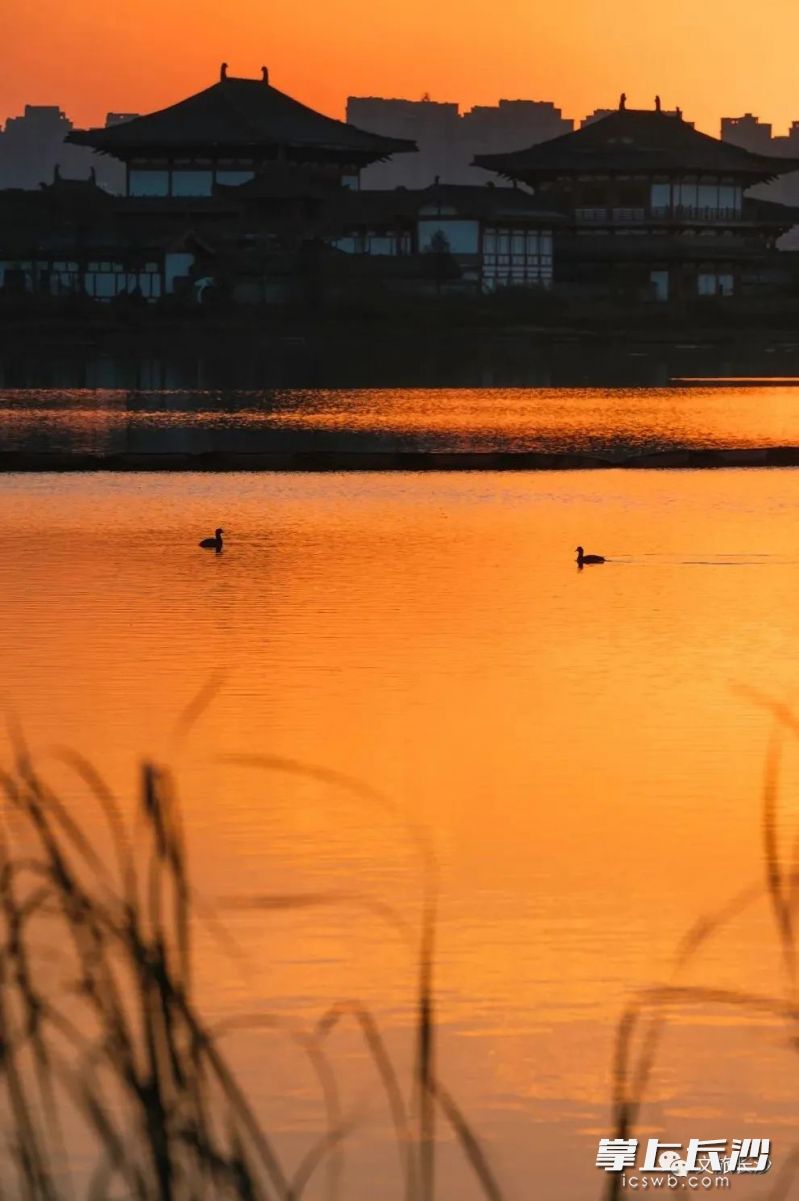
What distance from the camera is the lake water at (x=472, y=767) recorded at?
7285 millimetres

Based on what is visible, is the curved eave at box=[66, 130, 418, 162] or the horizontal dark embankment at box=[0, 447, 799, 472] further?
the curved eave at box=[66, 130, 418, 162]

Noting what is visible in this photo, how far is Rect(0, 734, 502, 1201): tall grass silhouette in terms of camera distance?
438 centimetres

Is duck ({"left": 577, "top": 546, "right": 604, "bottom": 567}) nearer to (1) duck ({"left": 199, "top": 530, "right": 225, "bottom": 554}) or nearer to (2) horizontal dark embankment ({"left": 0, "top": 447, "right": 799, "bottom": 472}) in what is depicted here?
Result: (1) duck ({"left": 199, "top": 530, "right": 225, "bottom": 554})

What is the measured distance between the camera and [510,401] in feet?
213

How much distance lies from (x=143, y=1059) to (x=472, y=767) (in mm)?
5342

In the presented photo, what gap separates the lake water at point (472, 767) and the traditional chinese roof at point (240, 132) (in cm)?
6244

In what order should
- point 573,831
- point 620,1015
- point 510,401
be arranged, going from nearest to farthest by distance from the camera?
point 620,1015
point 573,831
point 510,401

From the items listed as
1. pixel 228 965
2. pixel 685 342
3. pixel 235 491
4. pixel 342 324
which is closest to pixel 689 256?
pixel 685 342

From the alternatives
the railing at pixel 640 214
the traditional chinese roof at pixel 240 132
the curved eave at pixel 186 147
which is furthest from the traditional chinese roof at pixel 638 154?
the curved eave at pixel 186 147

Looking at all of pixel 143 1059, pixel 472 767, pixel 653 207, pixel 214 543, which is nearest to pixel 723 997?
pixel 143 1059

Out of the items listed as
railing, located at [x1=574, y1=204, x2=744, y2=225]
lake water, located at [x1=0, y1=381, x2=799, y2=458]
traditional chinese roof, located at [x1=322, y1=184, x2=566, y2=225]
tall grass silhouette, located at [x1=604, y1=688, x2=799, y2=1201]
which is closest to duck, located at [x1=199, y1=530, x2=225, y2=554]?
tall grass silhouette, located at [x1=604, y1=688, x2=799, y2=1201]

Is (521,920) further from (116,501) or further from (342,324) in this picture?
(342,324)

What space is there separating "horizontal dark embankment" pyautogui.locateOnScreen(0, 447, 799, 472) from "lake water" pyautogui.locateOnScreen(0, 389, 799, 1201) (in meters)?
7.63

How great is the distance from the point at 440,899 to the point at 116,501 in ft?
75.5
